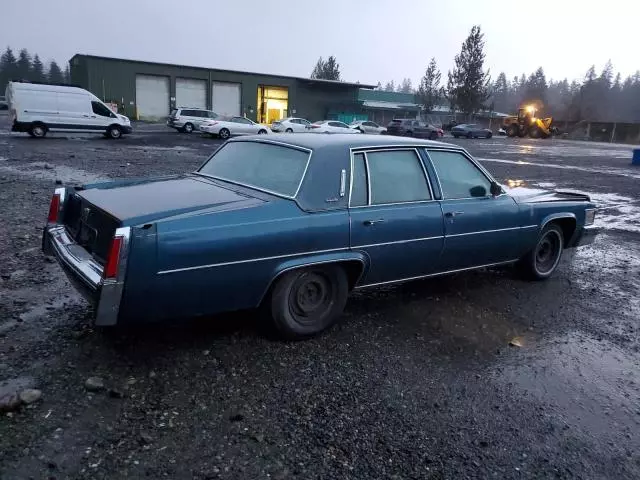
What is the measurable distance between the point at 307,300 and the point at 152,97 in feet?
149

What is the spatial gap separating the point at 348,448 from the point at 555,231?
408 cm

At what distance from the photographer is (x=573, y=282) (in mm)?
5906

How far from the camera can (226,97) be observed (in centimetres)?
4872

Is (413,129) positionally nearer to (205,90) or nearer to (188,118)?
(188,118)

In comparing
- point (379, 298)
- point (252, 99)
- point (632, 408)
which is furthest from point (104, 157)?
point (252, 99)

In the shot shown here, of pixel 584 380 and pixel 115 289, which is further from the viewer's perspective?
pixel 584 380

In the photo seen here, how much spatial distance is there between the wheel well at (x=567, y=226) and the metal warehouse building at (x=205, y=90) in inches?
1700

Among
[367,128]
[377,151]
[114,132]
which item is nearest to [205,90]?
[367,128]

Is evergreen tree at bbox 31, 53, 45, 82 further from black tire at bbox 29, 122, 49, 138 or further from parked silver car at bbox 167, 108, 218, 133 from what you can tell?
black tire at bbox 29, 122, 49, 138

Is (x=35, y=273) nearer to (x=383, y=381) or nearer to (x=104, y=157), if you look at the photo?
(x=383, y=381)

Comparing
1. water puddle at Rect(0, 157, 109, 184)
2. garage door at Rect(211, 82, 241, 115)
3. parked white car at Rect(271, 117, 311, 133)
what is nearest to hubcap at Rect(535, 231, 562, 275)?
water puddle at Rect(0, 157, 109, 184)

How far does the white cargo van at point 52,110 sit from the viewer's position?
2097 cm

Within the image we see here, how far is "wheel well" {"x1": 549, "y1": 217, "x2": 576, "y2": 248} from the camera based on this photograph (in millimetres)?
5812

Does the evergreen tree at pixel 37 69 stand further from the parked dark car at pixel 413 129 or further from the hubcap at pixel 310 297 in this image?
the hubcap at pixel 310 297
